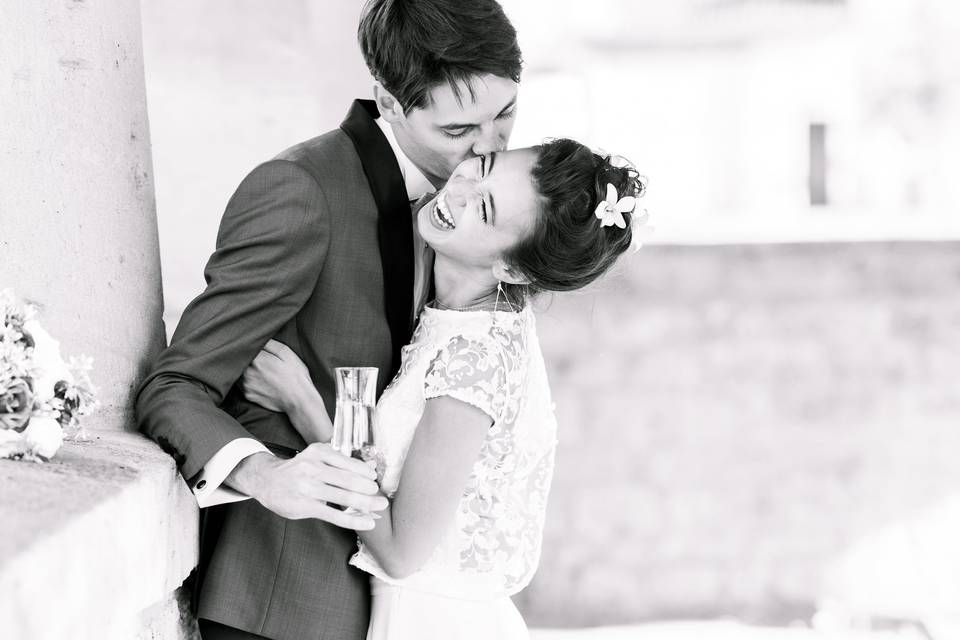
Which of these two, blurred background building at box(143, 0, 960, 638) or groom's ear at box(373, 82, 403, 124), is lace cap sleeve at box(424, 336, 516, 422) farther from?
blurred background building at box(143, 0, 960, 638)

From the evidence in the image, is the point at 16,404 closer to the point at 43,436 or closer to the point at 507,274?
the point at 43,436

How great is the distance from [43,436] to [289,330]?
20.6 inches

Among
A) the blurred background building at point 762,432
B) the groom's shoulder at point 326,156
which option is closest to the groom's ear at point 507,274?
the groom's shoulder at point 326,156

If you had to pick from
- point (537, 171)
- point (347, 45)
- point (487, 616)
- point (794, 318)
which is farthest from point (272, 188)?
point (794, 318)

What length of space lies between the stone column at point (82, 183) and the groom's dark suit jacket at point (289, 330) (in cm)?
13

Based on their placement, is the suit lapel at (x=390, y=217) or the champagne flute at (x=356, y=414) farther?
the suit lapel at (x=390, y=217)

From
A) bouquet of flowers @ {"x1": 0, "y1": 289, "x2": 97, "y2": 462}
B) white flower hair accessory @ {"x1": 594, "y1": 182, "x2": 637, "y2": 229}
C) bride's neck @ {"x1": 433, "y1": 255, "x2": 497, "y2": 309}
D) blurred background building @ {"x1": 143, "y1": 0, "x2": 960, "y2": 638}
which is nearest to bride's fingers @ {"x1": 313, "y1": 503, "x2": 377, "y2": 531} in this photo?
bouquet of flowers @ {"x1": 0, "y1": 289, "x2": 97, "y2": 462}

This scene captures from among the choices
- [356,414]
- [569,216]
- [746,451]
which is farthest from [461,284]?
[746,451]

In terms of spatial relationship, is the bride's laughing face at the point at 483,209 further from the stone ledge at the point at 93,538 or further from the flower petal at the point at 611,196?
the stone ledge at the point at 93,538

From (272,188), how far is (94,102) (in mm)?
326

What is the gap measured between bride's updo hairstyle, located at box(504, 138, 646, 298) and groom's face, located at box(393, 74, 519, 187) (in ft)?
0.34

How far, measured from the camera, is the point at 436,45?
186 centimetres

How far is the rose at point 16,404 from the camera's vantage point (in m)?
1.35

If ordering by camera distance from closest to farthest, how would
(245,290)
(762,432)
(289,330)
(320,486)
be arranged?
(320,486)
(245,290)
(289,330)
(762,432)
